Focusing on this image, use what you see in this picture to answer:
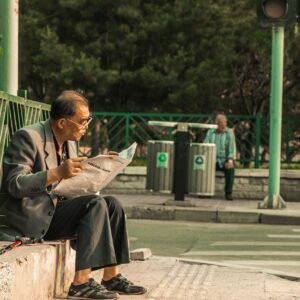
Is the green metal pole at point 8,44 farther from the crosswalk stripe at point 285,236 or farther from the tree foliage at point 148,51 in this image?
the tree foliage at point 148,51

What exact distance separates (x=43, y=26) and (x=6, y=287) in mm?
20273

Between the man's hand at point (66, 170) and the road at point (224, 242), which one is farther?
the road at point (224, 242)

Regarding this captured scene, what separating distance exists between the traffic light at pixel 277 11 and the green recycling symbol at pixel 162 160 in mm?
2571

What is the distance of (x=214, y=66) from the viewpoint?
76.9ft

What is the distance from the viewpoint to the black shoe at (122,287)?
20.9ft

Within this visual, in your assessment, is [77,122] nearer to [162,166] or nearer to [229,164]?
[162,166]

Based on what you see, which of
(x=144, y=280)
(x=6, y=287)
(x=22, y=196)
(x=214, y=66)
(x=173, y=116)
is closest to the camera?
(x=6, y=287)

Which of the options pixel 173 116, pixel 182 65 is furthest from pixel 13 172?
pixel 182 65

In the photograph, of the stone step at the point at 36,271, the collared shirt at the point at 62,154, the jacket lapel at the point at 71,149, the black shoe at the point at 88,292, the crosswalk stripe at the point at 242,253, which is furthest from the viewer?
→ the crosswalk stripe at the point at 242,253

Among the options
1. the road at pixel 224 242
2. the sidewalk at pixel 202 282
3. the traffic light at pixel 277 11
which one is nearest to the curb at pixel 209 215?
the road at pixel 224 242

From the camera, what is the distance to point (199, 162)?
1505cm

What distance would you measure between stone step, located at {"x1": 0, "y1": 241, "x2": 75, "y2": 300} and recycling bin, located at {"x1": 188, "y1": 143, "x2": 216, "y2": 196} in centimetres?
849

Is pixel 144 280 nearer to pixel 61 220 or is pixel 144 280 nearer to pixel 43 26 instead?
pixel 61 220

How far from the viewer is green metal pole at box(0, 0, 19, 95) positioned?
764cm
